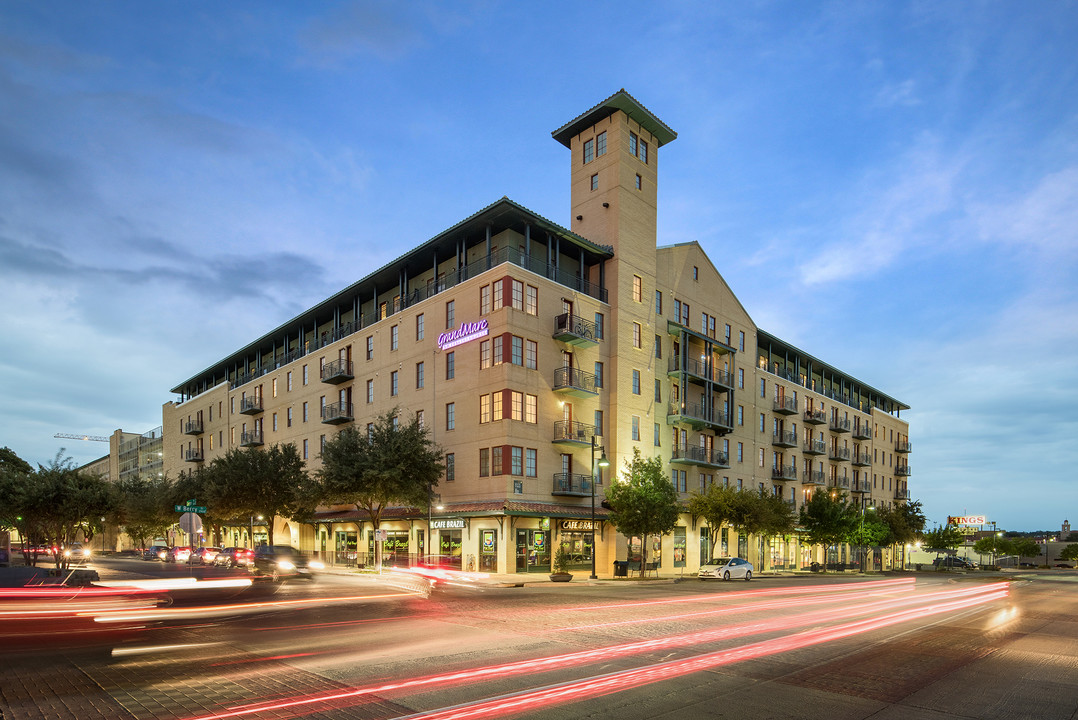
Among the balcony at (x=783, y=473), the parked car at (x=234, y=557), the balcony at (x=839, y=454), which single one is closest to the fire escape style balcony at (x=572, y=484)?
the parked car at (x=234, y=557)

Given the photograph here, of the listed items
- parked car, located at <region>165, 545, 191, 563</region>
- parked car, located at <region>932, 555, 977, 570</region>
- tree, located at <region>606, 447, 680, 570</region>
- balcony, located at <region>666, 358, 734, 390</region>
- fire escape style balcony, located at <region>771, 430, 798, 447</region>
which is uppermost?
balcony, located at <region>666, 358, 734, 390</region>

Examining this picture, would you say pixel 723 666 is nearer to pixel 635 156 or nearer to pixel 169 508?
pixel 635 156

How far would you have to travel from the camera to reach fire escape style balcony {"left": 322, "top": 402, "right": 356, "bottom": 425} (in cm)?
5309

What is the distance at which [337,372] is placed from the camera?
175 ft

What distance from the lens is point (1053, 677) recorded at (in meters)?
11.3

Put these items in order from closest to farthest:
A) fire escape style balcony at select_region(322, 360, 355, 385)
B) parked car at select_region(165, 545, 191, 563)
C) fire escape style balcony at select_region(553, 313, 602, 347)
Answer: fire escape style balcony at select_region(553, 313, 602, 347), fire escape style balcony at select_region(322, 360, 355, 385), parked car at select_region(165, 545, 191, 563)

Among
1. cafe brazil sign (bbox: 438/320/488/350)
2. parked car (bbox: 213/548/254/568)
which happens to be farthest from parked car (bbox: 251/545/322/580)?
cafe brazil sign (bbox: 438/320/488/350)

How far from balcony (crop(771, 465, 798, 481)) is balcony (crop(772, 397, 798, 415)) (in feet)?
17.2

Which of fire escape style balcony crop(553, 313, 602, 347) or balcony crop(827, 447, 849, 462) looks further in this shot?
balcony crop(827, 447, 849, 462)

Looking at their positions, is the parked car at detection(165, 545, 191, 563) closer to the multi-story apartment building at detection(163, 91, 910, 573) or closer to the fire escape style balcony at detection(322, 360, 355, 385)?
the multi-story apartment building at detection(163, 91, 910, 573)

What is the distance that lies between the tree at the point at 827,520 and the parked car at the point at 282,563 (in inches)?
1859

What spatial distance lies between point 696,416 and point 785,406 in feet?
63.7

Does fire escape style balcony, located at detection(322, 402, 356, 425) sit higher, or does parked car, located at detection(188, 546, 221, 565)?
fire escape style balcony, located at detection(322, 402, 356, 425)

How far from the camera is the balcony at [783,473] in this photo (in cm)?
6569
